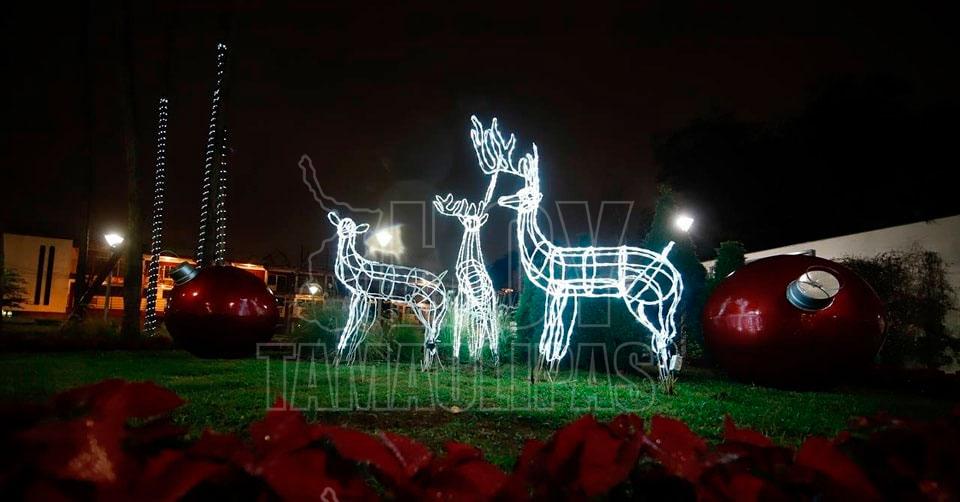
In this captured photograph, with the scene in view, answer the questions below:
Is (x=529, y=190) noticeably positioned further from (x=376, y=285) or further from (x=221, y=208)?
(x=221, y=208)

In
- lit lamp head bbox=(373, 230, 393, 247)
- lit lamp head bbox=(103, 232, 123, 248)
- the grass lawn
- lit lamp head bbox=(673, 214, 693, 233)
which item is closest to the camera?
the grass lawn

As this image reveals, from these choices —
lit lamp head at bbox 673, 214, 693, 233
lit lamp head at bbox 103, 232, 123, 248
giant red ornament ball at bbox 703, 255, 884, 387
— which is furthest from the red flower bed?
lit lamp head at bbox 103, 232, 123, 248

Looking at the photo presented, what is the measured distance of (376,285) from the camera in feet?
30.7

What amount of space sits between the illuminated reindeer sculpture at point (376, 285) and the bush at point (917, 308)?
8.50m

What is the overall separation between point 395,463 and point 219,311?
840cm

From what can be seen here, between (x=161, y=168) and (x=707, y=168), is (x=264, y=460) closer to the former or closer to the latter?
(x=161, y=168)

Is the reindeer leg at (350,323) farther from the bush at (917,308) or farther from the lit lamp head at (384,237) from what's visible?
the bush at (917,308)

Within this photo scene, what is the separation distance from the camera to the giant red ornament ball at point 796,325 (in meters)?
6.53

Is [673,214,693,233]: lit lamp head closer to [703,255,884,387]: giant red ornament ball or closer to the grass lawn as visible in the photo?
the grass lawn

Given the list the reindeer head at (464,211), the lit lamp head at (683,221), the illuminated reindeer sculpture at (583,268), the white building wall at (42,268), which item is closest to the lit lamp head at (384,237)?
the reindeer head at (464,211)

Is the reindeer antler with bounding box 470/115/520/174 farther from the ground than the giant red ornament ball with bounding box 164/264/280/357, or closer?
farther from the ground

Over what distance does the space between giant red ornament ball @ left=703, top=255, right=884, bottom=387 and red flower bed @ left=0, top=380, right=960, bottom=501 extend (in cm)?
608

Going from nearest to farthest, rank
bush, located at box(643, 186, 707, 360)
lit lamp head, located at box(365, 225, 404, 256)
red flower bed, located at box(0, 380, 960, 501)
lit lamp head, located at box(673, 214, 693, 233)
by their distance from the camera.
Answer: red flower bed, located at box(0, 380, 960, 501) < lit lamp head, located at box(365, 225, 404, 256) < lit lamp head, located at box(673, 214, 693, 233) < bush, located at box(643, 186, 707, 360)

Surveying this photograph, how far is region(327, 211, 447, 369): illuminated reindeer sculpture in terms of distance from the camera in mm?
9008
